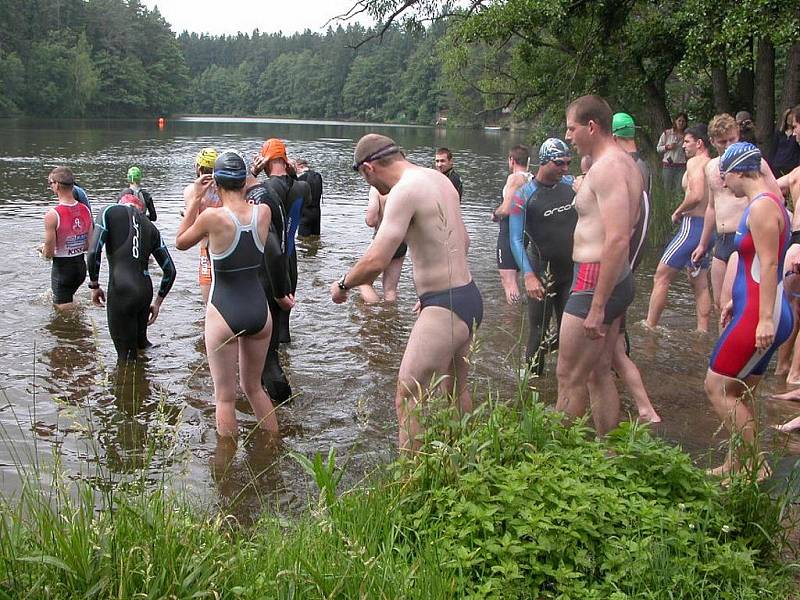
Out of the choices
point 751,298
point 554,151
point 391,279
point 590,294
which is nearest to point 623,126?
point 554,151

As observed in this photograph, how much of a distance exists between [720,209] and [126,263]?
536 centimetres

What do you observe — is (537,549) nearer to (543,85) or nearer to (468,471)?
(468,471)

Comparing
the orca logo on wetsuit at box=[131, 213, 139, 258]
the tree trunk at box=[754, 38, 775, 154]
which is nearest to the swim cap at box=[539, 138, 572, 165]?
the orca logo on wetsuit at box=[131, 213, 139, 258]

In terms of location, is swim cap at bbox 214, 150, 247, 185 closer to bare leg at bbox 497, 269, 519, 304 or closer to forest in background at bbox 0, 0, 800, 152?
bare leg at bbox 497, 269, 519, 304

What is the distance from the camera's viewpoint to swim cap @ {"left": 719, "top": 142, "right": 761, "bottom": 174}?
16.4ft

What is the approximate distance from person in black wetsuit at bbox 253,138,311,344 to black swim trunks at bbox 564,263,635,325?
284 cm

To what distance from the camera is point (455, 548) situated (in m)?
3.57

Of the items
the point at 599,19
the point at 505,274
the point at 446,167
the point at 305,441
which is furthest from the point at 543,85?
the point at 305,441

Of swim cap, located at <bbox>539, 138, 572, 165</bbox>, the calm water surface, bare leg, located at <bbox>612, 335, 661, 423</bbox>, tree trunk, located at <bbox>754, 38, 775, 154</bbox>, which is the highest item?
tree trunk, located at <bbox>754, 38, 775, 154</bbox>

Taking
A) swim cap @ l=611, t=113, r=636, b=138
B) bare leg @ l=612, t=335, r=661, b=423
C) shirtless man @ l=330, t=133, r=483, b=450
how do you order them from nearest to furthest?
shirtless man @ l=330, t=133, r=483, b=450 < bare leg @ l=612, t=335, r=661, b=423 < swim cap @ l=611, t=113, r=636, b=138

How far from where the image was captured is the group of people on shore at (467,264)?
4824 mm

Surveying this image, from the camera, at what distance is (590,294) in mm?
5199

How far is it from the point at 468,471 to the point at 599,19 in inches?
626

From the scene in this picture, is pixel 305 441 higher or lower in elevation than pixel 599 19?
lower
